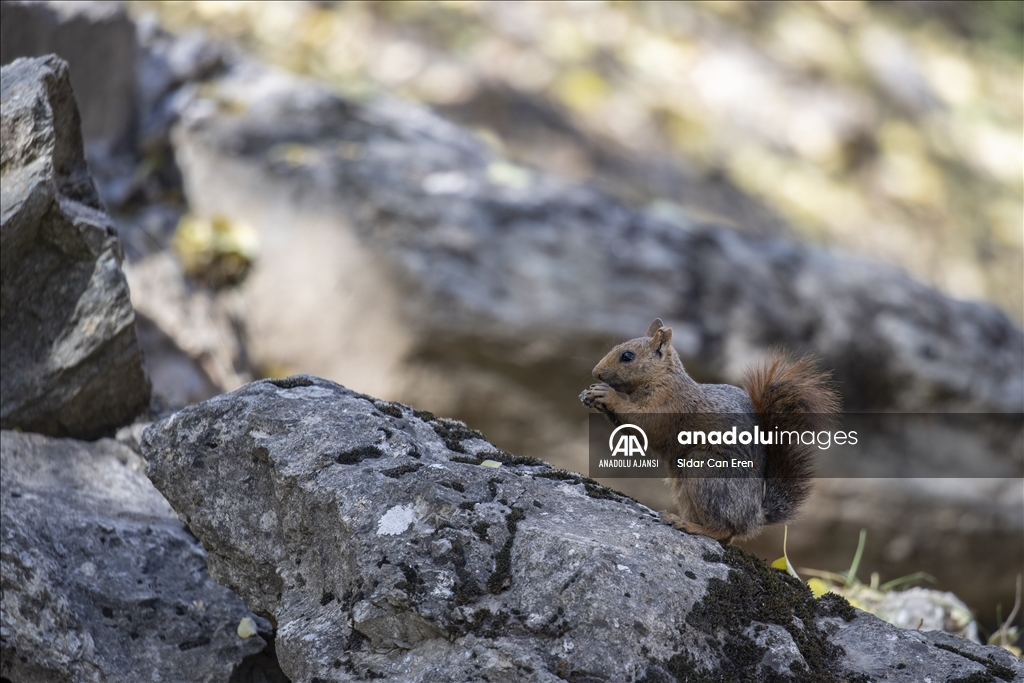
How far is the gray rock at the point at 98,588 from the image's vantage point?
264cm

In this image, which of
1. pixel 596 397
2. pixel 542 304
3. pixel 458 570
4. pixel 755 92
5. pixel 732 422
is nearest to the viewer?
pixel 458 570

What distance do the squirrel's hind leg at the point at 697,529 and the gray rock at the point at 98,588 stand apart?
1.34 meters

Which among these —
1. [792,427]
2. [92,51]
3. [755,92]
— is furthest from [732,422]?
[755,92]

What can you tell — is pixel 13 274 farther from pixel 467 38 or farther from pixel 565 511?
pixel 467 38

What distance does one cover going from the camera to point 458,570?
2375 mm

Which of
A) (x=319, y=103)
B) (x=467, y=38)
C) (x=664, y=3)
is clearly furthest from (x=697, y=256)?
(x=664, y=3)

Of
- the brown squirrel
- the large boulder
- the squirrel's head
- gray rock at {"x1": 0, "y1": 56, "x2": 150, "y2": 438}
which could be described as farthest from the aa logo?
the large boulder

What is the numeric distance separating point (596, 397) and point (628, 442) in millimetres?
208

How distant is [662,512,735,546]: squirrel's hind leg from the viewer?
8.87 ft

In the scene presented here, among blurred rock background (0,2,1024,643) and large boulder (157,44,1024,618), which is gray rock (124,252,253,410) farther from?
large boulder (157,44,1024,618)

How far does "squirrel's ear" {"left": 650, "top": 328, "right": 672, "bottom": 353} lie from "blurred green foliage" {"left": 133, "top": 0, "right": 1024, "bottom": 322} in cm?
520

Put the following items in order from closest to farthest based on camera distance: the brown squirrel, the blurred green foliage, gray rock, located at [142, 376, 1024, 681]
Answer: gray rock, located at [142, 376, 1024, 681]
the brown squirrel
the blurred green foliage

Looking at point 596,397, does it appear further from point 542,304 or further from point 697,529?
point 542,304

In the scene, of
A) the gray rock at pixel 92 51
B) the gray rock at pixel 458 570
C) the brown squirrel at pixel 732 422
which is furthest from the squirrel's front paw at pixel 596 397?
the gray rock at pixel 92 51
